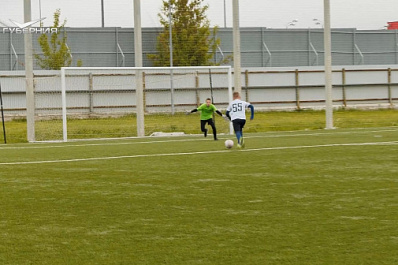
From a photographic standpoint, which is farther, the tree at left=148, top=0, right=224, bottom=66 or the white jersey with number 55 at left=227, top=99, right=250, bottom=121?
the tree at left=148, top=0, right=224, bottom=66

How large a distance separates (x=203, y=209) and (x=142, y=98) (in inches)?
776

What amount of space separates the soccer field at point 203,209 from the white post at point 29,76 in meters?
10.5

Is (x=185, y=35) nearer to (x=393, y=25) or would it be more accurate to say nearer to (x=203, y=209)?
(x=203, y=209)

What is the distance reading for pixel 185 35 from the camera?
32125mm

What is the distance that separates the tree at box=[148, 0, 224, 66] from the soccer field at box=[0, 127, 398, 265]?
587 inches

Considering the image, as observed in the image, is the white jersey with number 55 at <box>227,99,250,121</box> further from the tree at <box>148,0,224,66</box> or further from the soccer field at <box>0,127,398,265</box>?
the tree at <box>148,0,224,66</box>

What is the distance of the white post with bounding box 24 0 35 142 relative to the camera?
27266mm

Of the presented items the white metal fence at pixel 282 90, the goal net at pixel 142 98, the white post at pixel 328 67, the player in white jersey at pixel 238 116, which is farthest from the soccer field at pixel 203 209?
the white post at pixel 328 67

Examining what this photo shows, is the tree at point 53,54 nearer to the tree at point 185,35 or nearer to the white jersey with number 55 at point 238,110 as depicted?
the tree at point 185,35

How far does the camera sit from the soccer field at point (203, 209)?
7.15 metres

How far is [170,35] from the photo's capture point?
103ft

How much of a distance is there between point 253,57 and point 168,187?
33.7m

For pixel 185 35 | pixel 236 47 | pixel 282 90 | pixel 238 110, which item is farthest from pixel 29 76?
pixel 282 90

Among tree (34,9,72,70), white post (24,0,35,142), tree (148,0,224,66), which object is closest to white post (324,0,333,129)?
tree (148,0,224,66)
